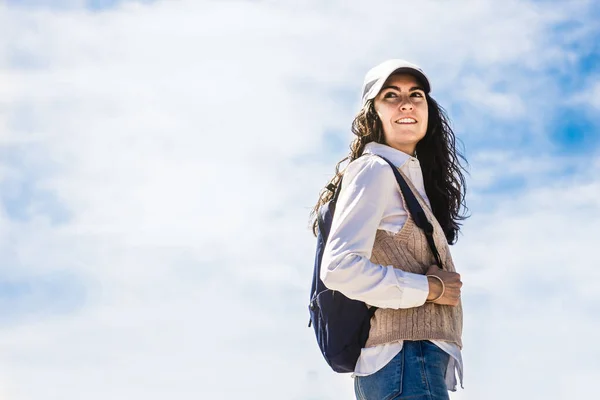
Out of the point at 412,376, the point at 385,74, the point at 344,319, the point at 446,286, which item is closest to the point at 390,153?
the point at 385,74

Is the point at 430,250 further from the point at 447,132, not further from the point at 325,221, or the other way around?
the point at 447,132

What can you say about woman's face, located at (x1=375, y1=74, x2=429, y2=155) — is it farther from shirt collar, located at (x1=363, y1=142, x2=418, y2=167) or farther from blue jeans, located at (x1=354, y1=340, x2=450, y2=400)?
blue jeans, located at (x1=354, y1=340, x2=450, y2=400)

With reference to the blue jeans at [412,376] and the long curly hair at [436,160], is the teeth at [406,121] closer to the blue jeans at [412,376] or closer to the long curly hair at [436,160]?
the long curly hair at [436,160]

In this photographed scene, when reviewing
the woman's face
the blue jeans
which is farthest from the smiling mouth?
the blue jeans

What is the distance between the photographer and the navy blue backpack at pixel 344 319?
4.25m

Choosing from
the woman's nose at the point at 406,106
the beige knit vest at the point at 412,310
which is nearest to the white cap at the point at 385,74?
the woman's nose at the point at 406,106

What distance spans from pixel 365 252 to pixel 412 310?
1.23ft

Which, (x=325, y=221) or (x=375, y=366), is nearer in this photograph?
(x=375, y=366)

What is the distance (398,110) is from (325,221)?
752 millimetres

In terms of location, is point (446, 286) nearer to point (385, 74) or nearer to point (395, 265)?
point (395, 265)

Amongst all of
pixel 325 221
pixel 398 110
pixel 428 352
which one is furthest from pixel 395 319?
pixel 398 110

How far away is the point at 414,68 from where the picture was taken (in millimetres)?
4711

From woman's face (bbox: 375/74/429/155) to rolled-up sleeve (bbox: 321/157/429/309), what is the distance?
15.7 inches

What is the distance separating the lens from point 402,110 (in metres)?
4.70
